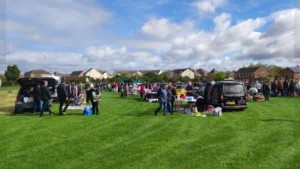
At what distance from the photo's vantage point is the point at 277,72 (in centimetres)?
11600

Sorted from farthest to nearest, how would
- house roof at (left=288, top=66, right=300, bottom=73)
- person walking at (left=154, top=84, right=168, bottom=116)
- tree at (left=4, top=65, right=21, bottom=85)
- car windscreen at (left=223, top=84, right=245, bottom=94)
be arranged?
tree at (left=4, top=65, right=21, bottom=85), house roof at (left=288, top=66, right=300, bottom=73), car windscreen at (left=223, top=84, right=245, bottom=94), person walking at (left=154, top=84, right=168, bottom=116)

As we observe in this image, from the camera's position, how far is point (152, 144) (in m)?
7.52

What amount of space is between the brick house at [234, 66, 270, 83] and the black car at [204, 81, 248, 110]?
9954 cm

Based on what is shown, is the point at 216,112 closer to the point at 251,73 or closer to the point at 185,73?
the point at 251,73

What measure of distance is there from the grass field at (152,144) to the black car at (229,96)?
2917 mm

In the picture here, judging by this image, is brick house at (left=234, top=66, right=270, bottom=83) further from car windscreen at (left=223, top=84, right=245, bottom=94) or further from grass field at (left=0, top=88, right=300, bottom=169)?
grass field at (left=0, top=88, right=300, bottom=169)

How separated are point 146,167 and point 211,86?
33.5 ft

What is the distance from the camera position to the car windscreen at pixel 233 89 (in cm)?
1418

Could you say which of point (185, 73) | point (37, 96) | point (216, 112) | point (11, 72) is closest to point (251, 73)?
point (185, 73)

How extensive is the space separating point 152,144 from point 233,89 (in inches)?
319

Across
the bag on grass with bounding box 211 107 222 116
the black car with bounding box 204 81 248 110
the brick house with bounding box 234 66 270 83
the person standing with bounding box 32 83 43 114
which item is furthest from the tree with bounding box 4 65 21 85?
the bag on grass with bounding box 211 107 222 116

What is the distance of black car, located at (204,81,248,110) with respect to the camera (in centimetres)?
1403

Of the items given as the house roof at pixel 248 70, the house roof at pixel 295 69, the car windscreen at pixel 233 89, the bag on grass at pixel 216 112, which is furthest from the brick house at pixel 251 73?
the bag on grass at pixel 216 112

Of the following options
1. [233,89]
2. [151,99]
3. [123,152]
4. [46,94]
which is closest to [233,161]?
[123,152]
